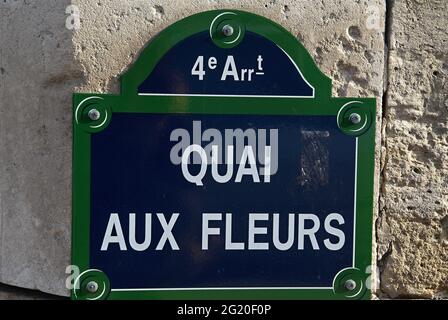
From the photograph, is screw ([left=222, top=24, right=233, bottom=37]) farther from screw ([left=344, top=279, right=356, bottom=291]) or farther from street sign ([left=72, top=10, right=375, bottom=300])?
screw ([left=344, top=279, right=356, bottom=291])

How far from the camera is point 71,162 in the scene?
2.26 meters

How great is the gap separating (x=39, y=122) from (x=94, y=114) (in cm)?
16

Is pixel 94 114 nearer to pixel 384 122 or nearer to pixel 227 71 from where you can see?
pixel 227 71

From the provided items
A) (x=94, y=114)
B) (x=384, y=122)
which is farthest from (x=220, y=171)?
(x=384, y=122)

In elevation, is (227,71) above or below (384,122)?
above

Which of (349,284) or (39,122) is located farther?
(349,284)

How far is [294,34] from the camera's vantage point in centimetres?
231

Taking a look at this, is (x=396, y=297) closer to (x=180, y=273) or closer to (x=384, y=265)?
(x=384, y=265)

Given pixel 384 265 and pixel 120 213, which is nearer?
pixel 120 213

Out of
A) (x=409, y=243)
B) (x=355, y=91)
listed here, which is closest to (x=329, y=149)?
(x=355, y=91)

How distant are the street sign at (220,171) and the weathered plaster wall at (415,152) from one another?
0.09 m

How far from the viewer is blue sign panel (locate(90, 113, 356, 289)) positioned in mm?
2252

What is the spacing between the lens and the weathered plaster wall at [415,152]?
237cm

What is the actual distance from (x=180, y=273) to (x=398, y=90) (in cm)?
83
